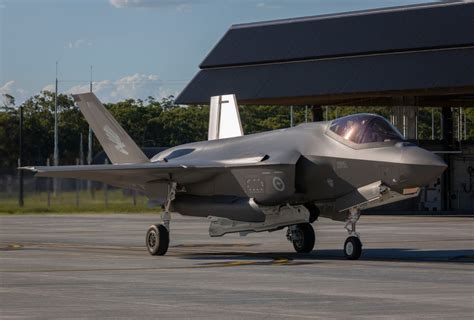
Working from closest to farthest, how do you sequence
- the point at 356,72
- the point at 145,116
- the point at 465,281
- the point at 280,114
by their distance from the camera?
1. the point at 465,281
2. the point at 356,72
3. the point at 145,116
4. the point at 280,114

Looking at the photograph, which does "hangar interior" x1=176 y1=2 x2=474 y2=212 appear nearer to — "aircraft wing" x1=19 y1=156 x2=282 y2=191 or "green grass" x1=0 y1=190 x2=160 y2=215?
"green grass" x1=0 y1=190 x2=160 y2=215

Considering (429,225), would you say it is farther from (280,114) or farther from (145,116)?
(280,114)

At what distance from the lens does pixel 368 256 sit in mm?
23234

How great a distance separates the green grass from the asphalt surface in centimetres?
2351

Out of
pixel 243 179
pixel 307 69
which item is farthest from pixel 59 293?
pixel 307 69

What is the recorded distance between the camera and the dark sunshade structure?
4712 cm

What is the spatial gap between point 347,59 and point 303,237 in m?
27.4

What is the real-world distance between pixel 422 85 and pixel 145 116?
56.5 meters

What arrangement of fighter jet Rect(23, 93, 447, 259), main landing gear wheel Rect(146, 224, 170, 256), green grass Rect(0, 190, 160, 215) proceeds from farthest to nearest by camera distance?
green grass Rect(0, 190, 160, 215), main landing gear wheel Rect(146, 224, 170, 256), fighter jet Rect(23, 93, 447, 259)

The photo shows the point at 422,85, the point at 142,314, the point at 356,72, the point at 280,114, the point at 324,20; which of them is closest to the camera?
the point at 142,314

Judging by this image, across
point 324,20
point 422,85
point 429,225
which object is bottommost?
point 429,225

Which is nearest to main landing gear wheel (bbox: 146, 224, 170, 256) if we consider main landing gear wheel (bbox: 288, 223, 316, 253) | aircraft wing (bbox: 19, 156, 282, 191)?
aircraft wing (bbox: 19, 156, 282, 191)

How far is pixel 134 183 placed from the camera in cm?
2511

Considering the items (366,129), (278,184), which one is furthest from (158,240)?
(366,129)
